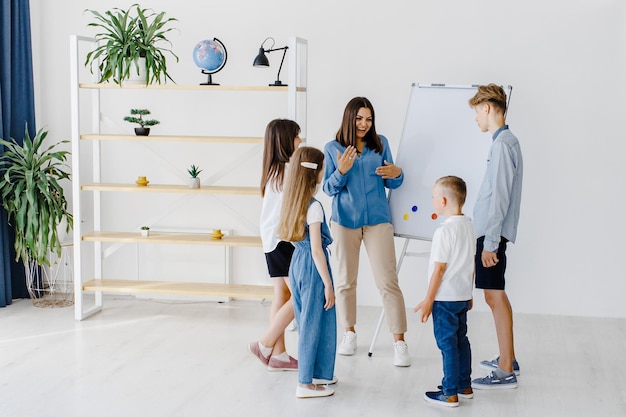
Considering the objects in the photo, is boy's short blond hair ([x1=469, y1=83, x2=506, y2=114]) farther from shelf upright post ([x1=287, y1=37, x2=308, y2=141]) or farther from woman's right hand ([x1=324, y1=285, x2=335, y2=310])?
shelf upright post ([x1=287, y1=37, x2=308, y2=141])

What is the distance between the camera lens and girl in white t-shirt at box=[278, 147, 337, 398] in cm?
344

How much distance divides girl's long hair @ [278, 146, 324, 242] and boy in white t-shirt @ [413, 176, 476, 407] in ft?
1.78

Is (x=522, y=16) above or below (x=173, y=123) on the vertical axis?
above

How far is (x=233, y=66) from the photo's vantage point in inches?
214

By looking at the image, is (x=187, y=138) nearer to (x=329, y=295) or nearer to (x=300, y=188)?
(x=300, y=188)

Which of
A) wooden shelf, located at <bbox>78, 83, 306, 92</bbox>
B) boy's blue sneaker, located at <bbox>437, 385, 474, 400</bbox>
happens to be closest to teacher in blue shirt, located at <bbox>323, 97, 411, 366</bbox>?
boy's blue sneaker, located at <bbox>437, 385, 474, 400</bbox>

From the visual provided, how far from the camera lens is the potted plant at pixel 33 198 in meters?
5.10

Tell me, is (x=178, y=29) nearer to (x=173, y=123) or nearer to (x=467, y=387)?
(x=173, y=123)

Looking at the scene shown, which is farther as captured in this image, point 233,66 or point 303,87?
point 233,66

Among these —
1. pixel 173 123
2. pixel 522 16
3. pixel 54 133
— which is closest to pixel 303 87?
pixel 173 123

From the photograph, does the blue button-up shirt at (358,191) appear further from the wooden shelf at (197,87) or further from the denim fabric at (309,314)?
the wooden shelf at (197,87)

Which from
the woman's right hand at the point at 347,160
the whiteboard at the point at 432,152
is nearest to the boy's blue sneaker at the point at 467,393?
the whiteboard at the point at 432,152

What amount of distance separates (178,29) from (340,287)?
90.2 inches

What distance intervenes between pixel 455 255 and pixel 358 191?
87 cm
